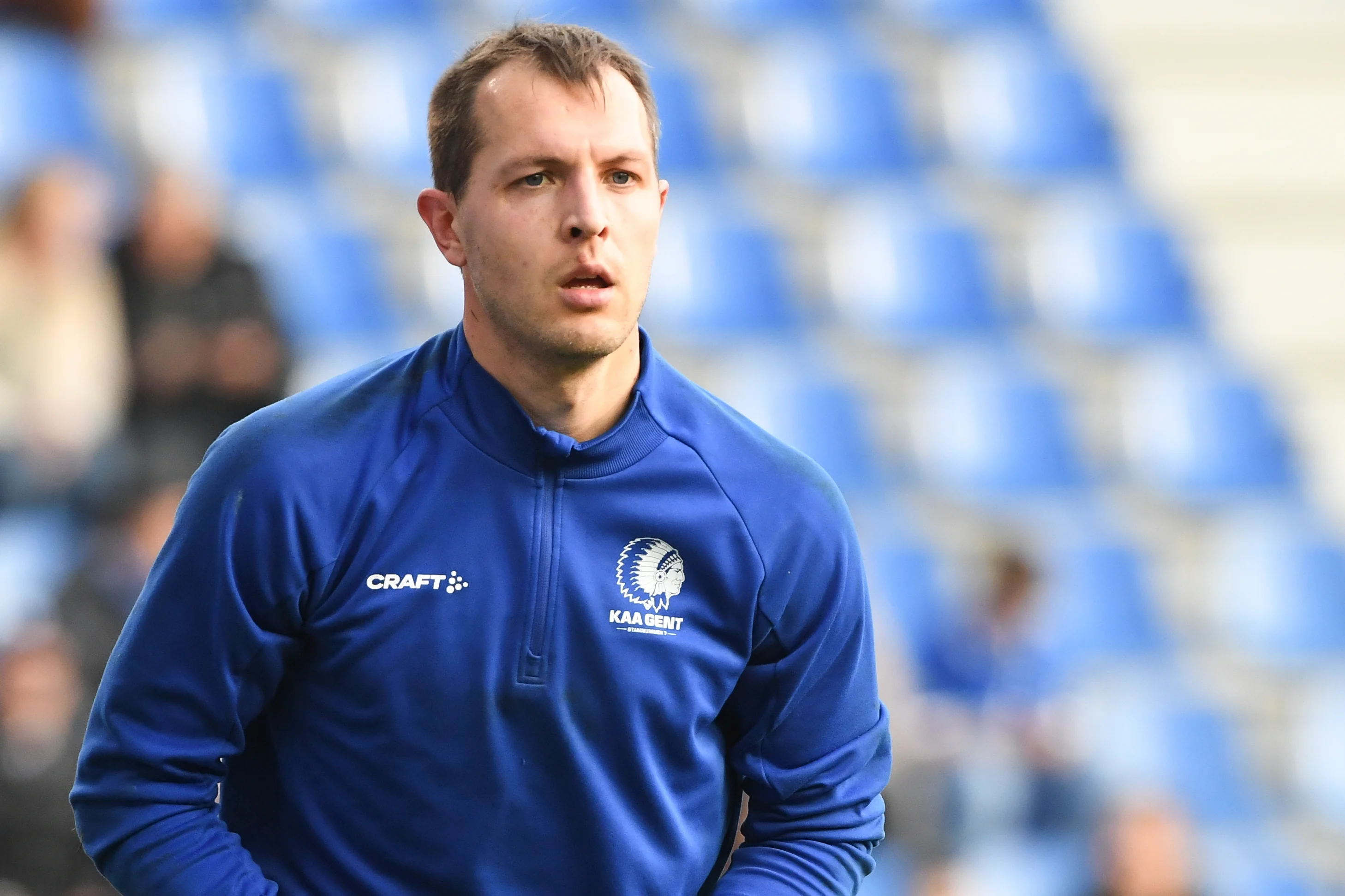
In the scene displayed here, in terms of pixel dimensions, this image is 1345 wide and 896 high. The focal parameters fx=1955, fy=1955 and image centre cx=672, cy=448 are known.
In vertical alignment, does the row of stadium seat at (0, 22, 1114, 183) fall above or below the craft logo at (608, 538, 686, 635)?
above

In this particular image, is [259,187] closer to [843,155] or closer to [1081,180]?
[843,155]

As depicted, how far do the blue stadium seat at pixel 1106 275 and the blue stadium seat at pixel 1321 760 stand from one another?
1.64 metres

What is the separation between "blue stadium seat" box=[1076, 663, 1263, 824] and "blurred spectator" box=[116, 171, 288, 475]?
9.71 ft

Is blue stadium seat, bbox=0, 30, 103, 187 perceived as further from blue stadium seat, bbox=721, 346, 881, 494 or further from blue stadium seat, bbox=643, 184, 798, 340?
blue stadium seat, bbox=721, 346, 881, 494

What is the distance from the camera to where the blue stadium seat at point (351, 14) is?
739cm

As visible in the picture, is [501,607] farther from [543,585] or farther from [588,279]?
[588,279]

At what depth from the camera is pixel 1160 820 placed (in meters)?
5.58

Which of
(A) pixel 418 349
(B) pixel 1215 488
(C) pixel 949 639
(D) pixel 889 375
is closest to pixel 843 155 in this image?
(D) pixel 889 375

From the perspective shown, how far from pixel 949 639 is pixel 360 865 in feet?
14.2

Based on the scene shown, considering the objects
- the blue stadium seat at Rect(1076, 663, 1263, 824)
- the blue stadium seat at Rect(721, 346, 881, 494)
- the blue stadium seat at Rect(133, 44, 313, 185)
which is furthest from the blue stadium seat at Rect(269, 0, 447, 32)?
the blue stadium seat at Rect(1076, 663, 1263, 824)

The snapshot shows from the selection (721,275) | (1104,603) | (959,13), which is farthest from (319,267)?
(959,13)

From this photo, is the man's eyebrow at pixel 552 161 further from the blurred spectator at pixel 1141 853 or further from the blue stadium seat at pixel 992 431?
the blue stadium seat at pixel 992 431

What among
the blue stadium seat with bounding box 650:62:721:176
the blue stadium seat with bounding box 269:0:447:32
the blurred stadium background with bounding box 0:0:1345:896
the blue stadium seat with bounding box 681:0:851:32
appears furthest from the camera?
the blue stadium seat with bounding box 681:0:851:32

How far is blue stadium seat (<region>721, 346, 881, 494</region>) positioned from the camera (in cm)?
668
